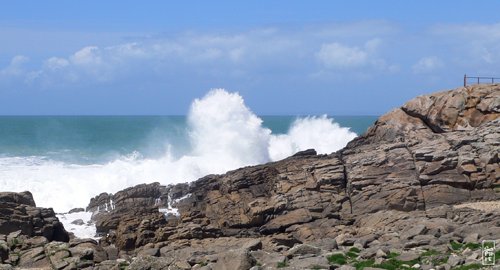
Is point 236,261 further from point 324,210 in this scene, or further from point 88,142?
point 88,142

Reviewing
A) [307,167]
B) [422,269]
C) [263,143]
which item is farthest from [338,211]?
[263,143]

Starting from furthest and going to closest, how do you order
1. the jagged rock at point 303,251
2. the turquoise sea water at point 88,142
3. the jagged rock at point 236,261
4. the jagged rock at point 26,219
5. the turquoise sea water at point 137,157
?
the turquoise sea water at point 88,142 → the turquoise sea water at point 137,157 → the jagged rock at point 26,219 → the jagged rock at point 303,251 → the jagged rock at point 236,261

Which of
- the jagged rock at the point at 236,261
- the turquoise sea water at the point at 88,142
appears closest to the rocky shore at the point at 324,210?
the jagged rock at the point at 236,261

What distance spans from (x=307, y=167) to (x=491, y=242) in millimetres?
11780

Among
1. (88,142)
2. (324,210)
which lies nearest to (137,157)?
(88,142)

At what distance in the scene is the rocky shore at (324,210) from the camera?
27188 millimetres

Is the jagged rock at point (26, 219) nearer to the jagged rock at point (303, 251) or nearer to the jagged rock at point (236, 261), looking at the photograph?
the jagged rock at point (236, 261)

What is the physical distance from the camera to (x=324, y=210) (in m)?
33.8

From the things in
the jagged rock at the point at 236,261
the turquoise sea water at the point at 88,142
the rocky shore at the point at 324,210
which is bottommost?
the jagged rock at the point at 236,261

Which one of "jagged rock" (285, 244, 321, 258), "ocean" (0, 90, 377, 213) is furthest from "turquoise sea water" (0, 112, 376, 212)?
"jagged rock" (285, 244, 321, 258)

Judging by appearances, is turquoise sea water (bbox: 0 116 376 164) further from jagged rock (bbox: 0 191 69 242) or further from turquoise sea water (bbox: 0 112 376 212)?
jagged rock (bbox: 0 191 69 242)

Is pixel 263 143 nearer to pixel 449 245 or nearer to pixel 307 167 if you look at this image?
pixel 307 167

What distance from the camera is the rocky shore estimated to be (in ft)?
89.2

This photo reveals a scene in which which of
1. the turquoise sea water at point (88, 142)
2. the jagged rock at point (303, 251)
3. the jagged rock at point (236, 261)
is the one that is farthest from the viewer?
the turquoise sea water at point (88, 142)
